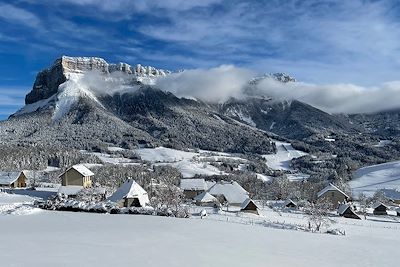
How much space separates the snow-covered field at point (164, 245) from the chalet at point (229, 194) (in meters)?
45.3

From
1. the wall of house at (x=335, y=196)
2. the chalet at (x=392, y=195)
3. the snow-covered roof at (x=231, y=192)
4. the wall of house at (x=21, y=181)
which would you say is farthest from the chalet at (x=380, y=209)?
the wall of house at (x=21, y=181)

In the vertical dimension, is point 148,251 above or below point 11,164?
below

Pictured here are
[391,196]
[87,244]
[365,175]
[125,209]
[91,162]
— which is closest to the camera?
[87,244]

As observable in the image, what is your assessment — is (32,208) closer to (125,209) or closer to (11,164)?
(125,209)

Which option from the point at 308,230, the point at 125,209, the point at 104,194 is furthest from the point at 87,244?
the point at 104,194

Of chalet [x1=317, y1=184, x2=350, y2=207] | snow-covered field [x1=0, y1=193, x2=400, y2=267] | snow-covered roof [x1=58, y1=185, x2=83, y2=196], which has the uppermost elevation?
chalet [x1=317, y1=184, x2=350, y2=207]

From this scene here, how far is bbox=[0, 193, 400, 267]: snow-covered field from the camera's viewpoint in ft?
87.4

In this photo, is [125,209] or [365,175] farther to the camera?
[365,175]

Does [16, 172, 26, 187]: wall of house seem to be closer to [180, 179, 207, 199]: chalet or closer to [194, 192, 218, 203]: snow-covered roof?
[180, 179, 207, 199]: chalet

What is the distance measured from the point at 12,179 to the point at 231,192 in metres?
45.1

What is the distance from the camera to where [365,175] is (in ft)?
653

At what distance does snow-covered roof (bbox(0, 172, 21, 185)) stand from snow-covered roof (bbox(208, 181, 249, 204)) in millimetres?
40581

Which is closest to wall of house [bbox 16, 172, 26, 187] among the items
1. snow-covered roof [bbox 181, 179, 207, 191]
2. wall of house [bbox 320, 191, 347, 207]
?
snow-covered roof [bbox 181, 179, 207, 191]

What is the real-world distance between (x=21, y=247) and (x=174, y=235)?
39.4ft
